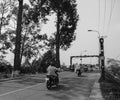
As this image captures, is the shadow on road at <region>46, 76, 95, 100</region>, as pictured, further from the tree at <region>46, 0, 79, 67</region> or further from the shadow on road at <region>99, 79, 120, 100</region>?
the tree at <region>46, 0, 79, 67</region>

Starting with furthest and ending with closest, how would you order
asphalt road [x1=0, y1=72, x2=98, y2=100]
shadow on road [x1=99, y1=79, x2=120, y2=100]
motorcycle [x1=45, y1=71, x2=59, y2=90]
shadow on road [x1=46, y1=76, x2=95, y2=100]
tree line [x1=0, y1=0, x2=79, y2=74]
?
tree line [x1=0, y1=0, x2=79, y2=74], motorcycle [x1=45, y1=71, x2=59, y2=90], shadow on road [x1=46, y1=76, x2=95, y2=100], asphalt road [x1=0, y1=72, x2=98, y2=100], shadow on road [x1=99, y1=79, x2=120, y2=100]

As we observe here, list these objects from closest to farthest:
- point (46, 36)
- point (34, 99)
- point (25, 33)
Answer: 1. point (34, 99)
2. point (46, 36)
3. point (25, 33)

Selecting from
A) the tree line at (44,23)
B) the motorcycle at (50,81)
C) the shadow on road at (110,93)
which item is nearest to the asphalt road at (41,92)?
the motorcycle at (50,81)

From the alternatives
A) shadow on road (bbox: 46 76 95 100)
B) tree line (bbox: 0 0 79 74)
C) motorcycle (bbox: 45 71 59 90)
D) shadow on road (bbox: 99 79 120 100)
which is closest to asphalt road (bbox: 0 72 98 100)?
shadow on road (bbox: 46 76 95 100)

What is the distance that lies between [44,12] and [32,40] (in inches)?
507

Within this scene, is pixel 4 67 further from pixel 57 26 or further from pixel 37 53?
pixel 37 53

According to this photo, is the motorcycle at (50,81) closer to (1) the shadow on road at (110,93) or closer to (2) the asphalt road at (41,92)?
(2) the asphalt road at (41,92)

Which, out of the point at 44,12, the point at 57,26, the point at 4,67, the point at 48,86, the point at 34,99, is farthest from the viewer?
the point at 57,26

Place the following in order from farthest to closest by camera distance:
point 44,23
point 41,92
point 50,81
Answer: point 44,23 → point 50,81 → point 41,92

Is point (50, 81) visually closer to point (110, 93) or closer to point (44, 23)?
point (110, 93)

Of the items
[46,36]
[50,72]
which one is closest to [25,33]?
[46,36]

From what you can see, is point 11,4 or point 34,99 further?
point 11,4

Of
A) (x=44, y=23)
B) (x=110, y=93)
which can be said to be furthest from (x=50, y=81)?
(x=44, y=23)

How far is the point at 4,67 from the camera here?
3778 cm
